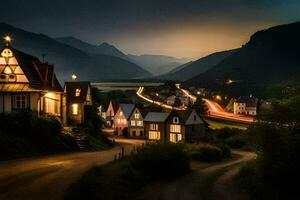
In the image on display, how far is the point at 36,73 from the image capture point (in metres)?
45.9

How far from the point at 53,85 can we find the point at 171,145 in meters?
22.5

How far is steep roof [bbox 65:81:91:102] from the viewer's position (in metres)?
52.9

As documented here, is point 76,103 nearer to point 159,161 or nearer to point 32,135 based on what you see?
point 32,135

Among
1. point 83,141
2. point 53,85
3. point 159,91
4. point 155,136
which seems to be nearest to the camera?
point 83,141

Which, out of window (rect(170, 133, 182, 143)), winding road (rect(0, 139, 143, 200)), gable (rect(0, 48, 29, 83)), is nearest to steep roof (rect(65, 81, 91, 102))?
gable (rect(0, 48, 29, 83))

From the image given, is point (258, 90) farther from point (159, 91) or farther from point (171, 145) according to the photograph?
point (171, 145)

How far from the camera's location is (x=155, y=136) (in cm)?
7406

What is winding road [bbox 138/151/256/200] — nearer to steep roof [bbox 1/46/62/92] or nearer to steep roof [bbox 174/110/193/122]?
steep roof [bbox 1/46/62/92]

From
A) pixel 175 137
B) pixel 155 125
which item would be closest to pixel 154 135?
pixel 155 125

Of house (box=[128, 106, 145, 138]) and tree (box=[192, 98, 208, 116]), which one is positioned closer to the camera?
house (box=[128, 106, 145, 138])

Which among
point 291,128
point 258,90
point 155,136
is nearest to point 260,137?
point 291,128

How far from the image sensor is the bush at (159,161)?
94.9ft

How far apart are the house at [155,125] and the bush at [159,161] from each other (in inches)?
1615

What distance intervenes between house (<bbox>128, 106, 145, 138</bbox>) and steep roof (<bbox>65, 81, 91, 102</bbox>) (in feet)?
76.8
